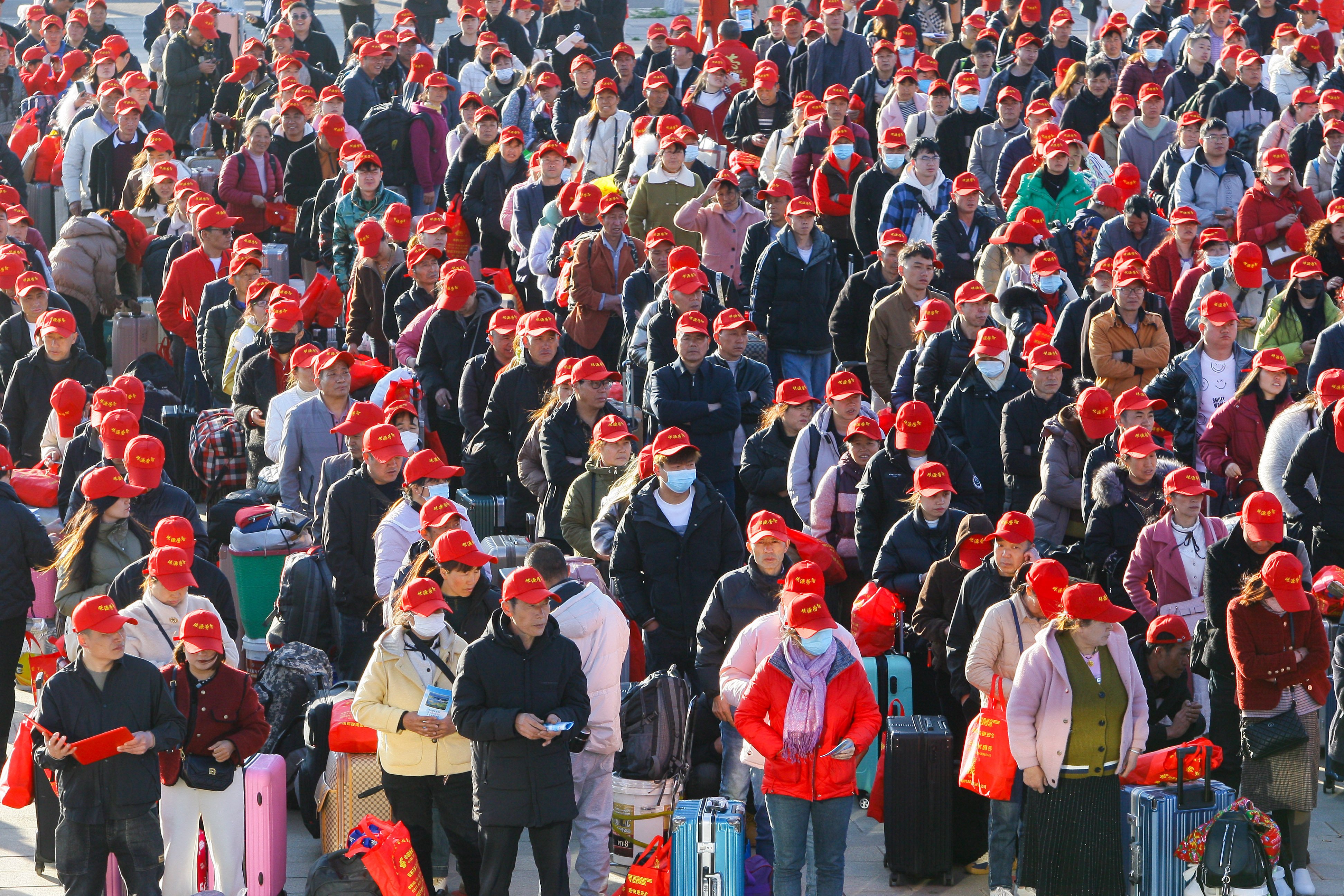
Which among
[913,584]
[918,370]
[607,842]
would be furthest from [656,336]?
[607,842]

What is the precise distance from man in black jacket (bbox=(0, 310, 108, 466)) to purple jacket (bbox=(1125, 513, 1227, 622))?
23.4 feet

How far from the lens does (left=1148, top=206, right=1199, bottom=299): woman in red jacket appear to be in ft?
45.5

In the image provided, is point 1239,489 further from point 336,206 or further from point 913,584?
point 336,206

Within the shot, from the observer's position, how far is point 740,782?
30.7ft

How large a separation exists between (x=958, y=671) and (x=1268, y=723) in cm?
150

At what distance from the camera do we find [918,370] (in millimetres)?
12461

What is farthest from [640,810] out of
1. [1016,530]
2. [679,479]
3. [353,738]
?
[1016,530]

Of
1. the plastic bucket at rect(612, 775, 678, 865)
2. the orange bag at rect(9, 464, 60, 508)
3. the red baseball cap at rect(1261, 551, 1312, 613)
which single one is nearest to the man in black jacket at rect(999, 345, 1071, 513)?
the red baseball cap at rect(1261, 551, 1312, 613)

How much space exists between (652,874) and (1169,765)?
256 cm

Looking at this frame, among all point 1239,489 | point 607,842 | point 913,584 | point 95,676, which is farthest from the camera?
point 1239,489

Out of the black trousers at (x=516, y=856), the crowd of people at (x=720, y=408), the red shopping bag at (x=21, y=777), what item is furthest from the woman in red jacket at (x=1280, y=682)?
the red shopping bag at (x=21, y=777)

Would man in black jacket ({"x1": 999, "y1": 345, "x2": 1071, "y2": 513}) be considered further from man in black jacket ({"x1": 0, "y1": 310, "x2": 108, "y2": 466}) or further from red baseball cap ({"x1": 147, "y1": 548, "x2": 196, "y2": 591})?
man in black jacket ({"x1": 0, "y1": 310, "x2": 108, "y2": 466})

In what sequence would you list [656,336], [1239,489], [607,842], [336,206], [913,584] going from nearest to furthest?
[607,842] < [913,584] < [1239,489] < [656,336] < [336,206]

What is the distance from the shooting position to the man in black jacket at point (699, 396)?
39.0 ft
